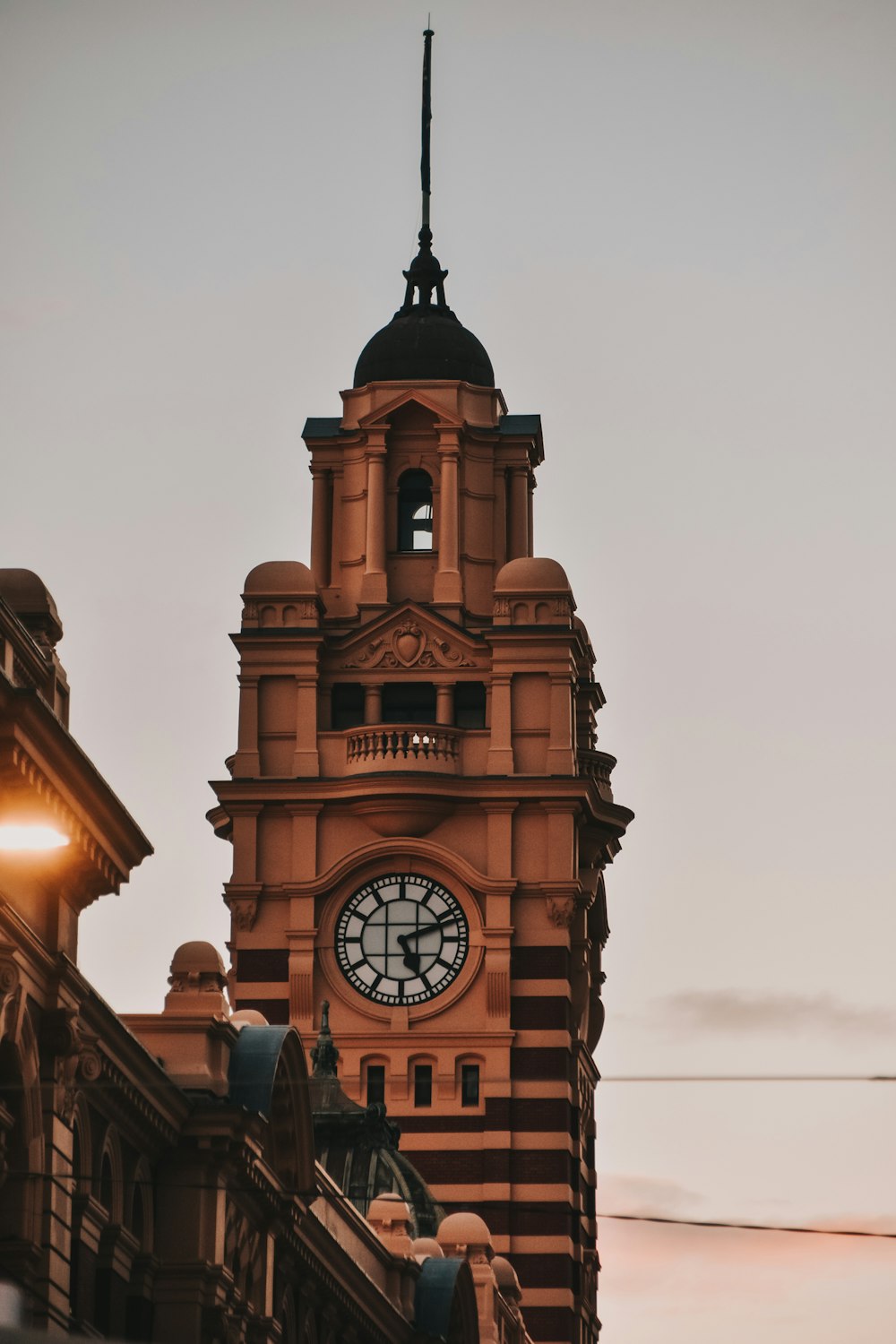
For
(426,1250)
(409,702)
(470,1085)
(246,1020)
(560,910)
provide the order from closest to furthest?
(246,1020) → (426,1250) → (470,1085) → (560,910) → (409,702)

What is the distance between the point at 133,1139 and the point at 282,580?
1752 inches

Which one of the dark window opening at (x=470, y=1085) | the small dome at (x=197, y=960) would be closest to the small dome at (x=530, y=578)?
the dark window opening at (x=470, y=1085)

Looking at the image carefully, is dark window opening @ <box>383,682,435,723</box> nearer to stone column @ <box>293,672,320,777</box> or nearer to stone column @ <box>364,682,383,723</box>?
stone column @ <box>364,682,383,723</box>

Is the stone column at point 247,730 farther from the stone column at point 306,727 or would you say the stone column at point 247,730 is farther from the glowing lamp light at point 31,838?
the glowing lamp light at point 31,838

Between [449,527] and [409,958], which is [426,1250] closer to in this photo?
[409,958]

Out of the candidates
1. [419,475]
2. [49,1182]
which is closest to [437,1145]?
[419,475]

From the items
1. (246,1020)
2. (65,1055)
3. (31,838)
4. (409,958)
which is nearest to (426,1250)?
(246,1020)

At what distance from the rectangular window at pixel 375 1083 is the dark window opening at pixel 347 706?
8.80 meters

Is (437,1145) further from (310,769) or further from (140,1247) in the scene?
(140,1247)

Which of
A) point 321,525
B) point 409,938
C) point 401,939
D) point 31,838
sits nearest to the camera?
point 31,838

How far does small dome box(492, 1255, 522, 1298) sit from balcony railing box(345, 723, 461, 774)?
1344 cm

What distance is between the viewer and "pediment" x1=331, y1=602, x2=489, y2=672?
94.2 m

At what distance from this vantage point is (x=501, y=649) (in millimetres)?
93750

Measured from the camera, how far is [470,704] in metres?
94.8
